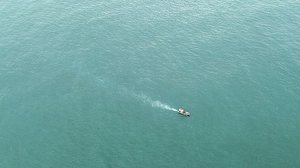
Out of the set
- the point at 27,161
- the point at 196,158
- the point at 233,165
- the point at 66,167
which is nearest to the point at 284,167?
the point at 233,165

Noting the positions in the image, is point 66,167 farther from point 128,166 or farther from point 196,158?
point 196,158

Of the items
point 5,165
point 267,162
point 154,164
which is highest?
point 267,162

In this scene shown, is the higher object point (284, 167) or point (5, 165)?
point (284, 167)

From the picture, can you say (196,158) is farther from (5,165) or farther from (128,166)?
(5,165)

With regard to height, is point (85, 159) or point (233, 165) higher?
point (233, 165)

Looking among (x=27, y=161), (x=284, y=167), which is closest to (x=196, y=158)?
(x=284, y=167)

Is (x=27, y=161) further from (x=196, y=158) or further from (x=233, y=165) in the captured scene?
(x=233, y=165)

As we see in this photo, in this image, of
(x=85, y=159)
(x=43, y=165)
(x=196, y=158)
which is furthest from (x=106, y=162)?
(x=196, y=158)
